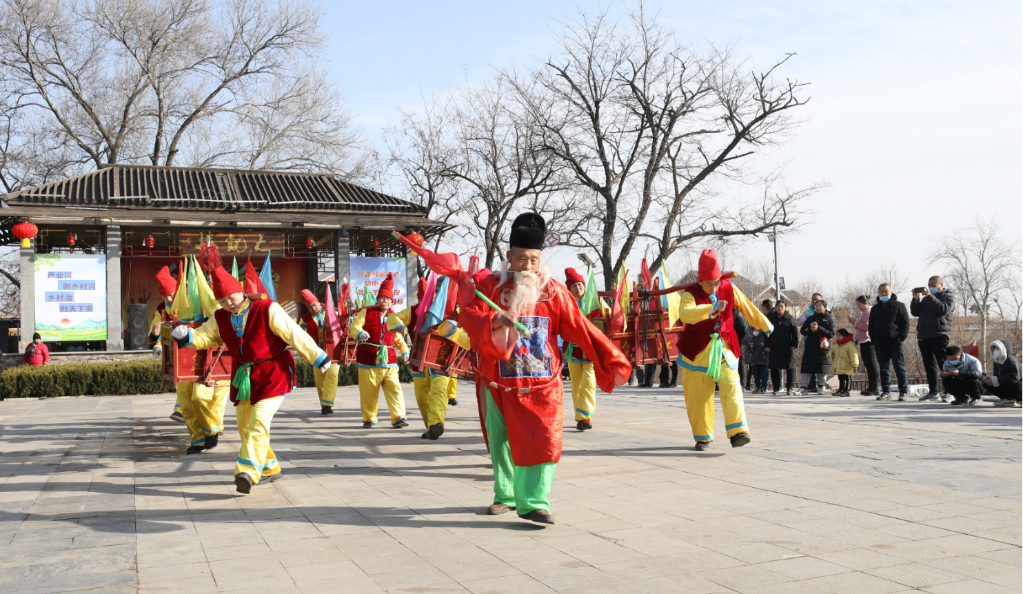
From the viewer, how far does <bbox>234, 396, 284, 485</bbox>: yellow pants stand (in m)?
5.59

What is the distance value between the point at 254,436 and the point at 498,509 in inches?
75.4

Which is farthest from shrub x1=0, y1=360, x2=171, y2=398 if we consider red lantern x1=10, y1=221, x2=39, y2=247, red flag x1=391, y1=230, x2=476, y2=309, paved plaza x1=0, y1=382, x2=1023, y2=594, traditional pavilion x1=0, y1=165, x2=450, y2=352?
red flag x1=391, y1=230, x2=476, y2=309

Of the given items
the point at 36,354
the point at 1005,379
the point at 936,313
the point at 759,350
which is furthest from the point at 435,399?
the point at 36,354

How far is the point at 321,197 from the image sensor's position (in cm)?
2244

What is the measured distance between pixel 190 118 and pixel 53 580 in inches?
1173

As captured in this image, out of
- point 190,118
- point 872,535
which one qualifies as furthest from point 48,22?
point 872,535

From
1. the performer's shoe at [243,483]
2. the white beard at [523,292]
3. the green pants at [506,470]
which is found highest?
the white beard at [523,292]

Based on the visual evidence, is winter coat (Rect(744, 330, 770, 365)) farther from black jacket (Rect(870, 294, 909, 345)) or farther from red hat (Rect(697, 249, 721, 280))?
red hat (Rect(697, 249, 721, 280))

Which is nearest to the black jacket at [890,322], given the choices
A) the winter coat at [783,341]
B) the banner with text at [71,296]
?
the winter coat at [783,341]

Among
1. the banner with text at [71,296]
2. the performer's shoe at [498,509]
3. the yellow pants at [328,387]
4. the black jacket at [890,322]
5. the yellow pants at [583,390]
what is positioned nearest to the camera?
the performer's shoe at [498,509]

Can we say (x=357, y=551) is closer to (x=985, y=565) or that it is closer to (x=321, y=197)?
(x=985, y=565)

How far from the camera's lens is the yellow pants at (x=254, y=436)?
18.3 feet

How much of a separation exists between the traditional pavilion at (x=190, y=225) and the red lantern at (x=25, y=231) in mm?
374

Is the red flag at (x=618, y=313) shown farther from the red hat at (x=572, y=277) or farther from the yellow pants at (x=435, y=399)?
the yellow pants at (x=435, y=399)
